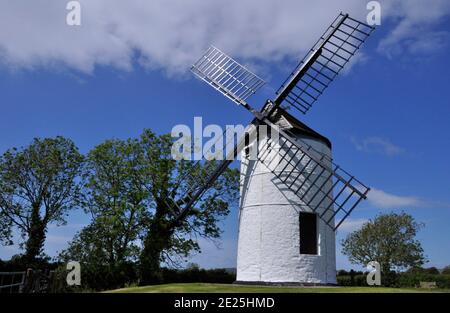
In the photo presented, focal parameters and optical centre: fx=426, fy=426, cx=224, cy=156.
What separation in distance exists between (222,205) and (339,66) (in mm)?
10579

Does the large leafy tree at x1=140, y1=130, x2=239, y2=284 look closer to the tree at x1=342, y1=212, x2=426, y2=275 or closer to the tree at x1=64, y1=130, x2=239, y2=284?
the tree at x1=64, y1=130, x2=239, y2=284

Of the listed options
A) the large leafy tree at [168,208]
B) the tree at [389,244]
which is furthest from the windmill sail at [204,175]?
the tree at [389,244]

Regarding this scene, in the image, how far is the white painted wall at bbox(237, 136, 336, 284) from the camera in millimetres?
16219

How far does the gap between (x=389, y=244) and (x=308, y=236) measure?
68.8ft

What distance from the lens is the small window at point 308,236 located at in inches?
695

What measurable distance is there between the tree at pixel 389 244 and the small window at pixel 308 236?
19.4 m

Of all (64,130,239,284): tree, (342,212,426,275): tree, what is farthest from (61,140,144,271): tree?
(342,212,426,275): tree

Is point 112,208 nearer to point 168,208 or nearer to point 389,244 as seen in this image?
point 168,208

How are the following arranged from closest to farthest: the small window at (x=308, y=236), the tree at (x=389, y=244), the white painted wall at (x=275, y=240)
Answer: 1. the white painted wall at (x=275, y=240)
2. the small window at (x=308, y=236)
3. the tree at (x=389, y=244)

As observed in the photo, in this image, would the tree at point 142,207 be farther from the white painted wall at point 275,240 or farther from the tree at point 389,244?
the tree at point 389,244

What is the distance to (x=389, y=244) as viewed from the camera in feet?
117

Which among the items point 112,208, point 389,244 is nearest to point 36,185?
point 112,208
